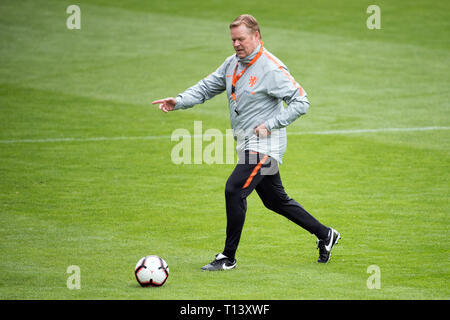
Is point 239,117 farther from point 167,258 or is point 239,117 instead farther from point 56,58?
point 56,58

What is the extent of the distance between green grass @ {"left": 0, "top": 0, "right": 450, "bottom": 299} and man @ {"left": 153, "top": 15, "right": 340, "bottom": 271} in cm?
66

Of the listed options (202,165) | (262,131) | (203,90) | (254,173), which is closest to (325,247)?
(254,173)

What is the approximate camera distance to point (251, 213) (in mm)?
10000

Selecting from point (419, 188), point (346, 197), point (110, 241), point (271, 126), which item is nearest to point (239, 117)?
point (271, 126)

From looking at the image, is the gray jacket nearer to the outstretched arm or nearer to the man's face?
the man's face

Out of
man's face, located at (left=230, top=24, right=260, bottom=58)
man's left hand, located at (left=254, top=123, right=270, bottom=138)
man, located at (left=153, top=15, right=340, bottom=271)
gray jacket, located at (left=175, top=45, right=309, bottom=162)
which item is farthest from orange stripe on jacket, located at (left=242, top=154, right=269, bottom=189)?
man's face, located at (left=230, top=24, right=260, bottom=58)

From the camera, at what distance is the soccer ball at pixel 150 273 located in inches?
267

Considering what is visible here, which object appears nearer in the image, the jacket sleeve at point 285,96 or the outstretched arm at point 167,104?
the jacket sleeve at point 285,96

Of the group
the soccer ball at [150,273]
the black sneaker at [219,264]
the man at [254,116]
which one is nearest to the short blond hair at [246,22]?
the man at [254,116]

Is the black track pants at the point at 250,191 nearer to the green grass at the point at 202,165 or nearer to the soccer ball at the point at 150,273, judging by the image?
the green grass at the point at 202,165

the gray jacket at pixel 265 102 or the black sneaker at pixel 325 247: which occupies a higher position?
the gray jacket at pixel 265 102

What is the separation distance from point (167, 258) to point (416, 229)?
309 cm

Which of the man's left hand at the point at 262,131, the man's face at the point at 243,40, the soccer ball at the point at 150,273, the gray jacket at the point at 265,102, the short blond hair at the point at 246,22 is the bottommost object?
the soccer ball at the point at 150,273

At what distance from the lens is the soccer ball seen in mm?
6789
